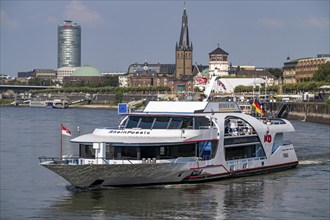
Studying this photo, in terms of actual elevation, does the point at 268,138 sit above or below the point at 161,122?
below

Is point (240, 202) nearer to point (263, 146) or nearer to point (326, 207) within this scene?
point (326, 207)

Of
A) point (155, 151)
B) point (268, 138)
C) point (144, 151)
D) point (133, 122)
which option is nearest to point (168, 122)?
point (133, 122)

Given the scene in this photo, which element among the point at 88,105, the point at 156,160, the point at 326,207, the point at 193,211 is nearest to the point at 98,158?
the point at 156,160

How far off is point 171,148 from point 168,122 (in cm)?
130

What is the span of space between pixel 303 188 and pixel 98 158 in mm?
8238

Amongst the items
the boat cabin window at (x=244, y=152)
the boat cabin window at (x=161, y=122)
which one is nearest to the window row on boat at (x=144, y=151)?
the boat cabin window at (x=161, y=122)

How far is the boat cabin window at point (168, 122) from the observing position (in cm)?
3253

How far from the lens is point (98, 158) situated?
3064 cm

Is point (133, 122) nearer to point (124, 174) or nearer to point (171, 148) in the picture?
point (171, 148)

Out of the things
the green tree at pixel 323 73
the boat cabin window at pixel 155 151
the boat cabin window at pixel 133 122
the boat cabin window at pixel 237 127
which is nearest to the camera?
the boat cabin window at pixel 155 151

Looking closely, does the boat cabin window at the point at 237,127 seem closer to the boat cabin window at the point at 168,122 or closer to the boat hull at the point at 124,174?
the boat cabin window at the point at 168,122

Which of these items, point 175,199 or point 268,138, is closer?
point 175,199

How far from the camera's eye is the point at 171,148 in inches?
1246

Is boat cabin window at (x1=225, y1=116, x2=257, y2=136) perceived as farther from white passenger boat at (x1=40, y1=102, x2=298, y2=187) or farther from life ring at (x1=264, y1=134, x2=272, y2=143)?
life ring at (x1=264, y1=134, x2=272, y2=143)
